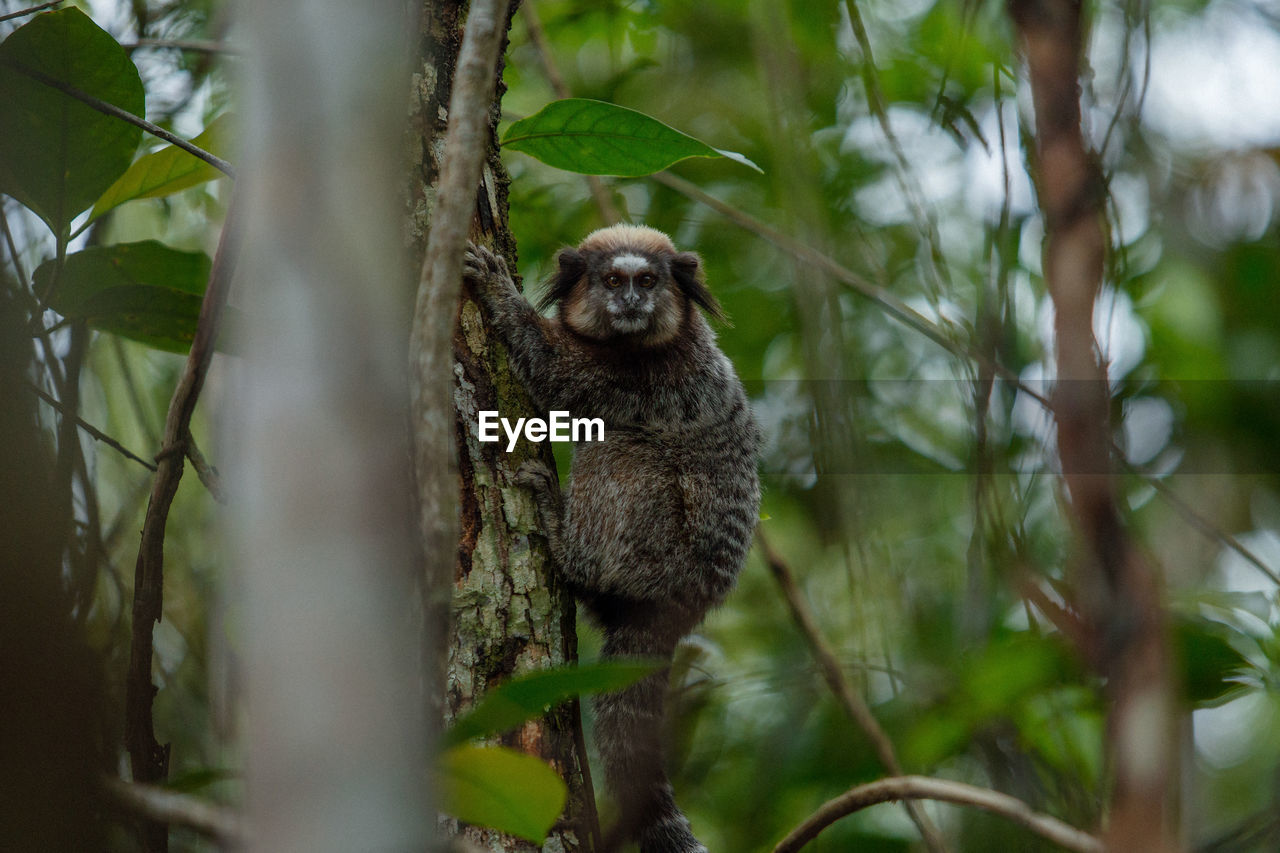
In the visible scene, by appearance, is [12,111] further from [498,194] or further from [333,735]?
[333,735]

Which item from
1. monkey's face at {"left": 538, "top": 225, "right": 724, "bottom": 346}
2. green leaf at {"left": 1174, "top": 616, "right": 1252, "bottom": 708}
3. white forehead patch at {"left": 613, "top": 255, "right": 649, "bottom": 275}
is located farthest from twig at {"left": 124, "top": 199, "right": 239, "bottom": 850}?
white forehead patch at {"left": 613, "top": 255, "right": 649, "bottom": 275}

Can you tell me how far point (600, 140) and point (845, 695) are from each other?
186 cm

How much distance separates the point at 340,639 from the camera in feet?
2.39

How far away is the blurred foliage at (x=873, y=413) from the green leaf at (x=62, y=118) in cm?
6

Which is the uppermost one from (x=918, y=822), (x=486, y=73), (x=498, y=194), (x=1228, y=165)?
(x=1228, y=165)

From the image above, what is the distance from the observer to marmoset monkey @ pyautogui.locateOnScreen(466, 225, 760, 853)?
321 centimetres

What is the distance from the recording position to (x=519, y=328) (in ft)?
11.1

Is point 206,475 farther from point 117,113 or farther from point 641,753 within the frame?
point 641,753

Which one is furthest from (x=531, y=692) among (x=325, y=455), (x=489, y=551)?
(x=489, y=551)

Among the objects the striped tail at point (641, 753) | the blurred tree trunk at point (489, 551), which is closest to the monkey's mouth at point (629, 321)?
the striped tail at point (641, 753)

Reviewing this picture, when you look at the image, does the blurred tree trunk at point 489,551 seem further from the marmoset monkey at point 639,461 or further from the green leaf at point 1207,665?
the green leaf at point 1207,665

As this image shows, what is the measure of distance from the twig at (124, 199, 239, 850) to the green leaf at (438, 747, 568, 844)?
0.99m

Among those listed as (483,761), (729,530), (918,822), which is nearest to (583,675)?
(483,761)

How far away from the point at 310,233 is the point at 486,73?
87cm
